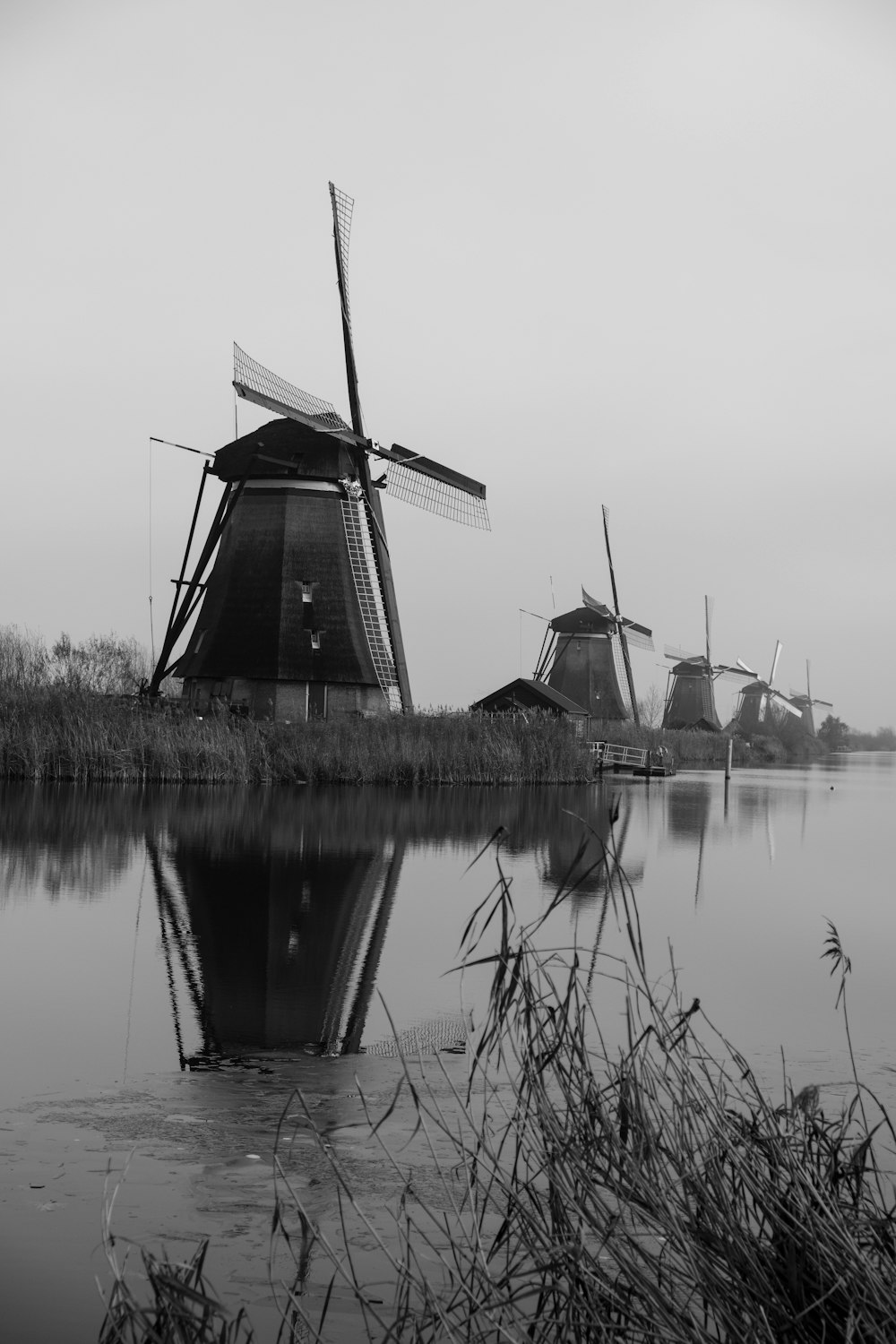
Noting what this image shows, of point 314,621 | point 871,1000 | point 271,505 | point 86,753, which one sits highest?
point 271,505

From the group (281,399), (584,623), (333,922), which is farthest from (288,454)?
(584,623)

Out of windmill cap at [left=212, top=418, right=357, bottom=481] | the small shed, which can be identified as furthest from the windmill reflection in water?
the small shed

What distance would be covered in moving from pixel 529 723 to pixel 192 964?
20.4m

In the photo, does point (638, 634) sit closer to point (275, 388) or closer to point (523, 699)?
point (523, 699)

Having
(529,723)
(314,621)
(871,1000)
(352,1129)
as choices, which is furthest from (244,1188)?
(529,723)

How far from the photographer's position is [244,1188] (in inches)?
146

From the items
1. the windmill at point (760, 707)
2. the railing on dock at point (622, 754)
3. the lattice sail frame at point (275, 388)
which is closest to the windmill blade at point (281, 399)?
the lattice sail frame at point (275, 388)

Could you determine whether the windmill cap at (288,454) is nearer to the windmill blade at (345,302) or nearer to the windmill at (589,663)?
the windmill blade at (345,302)

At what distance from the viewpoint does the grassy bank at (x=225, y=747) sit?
22.3 meters

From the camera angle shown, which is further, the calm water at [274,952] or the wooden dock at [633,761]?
the wooden dock at [633,761]

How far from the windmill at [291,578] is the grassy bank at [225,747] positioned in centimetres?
132

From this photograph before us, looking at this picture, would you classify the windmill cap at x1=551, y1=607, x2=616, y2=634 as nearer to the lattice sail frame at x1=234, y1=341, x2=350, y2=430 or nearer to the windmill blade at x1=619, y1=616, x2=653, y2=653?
the windmill blade at x1=619, y1=616, x2=653, y2=653

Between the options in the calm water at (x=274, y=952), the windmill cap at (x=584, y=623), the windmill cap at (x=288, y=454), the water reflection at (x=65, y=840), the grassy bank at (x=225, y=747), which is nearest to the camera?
the calm water at (x=274, y=952)

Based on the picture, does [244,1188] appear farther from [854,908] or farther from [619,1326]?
[854,908]
